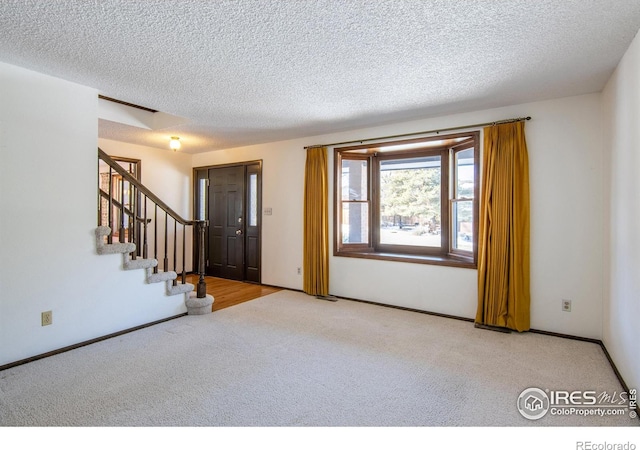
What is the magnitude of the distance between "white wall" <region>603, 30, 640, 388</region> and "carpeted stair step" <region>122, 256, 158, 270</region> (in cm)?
425

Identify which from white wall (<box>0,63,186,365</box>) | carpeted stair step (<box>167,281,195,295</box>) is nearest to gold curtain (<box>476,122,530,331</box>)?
carpeted stair step (<box>167,281,195,295</box>)

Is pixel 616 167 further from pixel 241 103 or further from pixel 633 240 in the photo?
pixel 241 103

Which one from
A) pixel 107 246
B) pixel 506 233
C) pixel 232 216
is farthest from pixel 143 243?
pixel 506 233

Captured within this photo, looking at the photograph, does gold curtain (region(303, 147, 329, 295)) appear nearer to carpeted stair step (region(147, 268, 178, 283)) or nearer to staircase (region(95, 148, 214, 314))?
staircase (region(95, 148, 214, 314))

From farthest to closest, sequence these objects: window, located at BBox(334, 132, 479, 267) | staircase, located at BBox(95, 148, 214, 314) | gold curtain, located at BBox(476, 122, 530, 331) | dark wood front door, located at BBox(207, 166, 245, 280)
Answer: dark wood front door, located at BBox(207, 166, 245, 280), window, located at BBox(334, 132, 479, 267), gold curtain, located at BBox(476, 122, 530, 331), staircase, located at BBox(95, 148, 214, 314)

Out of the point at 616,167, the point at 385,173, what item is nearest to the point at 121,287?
the point at 385,173

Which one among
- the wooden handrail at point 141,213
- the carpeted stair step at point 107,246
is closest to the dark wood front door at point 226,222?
the wooden handrail at point 141,213

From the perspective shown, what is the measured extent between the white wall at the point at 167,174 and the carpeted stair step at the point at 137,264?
2561 millimetres

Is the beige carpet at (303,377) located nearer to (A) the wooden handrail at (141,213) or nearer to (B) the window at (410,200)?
(A) the wooden handrail at (141,213)

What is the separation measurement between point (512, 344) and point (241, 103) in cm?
373

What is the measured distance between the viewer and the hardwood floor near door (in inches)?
188

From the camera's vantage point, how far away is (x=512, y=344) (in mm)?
3250

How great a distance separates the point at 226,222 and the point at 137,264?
2.76 meters

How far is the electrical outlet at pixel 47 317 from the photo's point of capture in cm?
292
